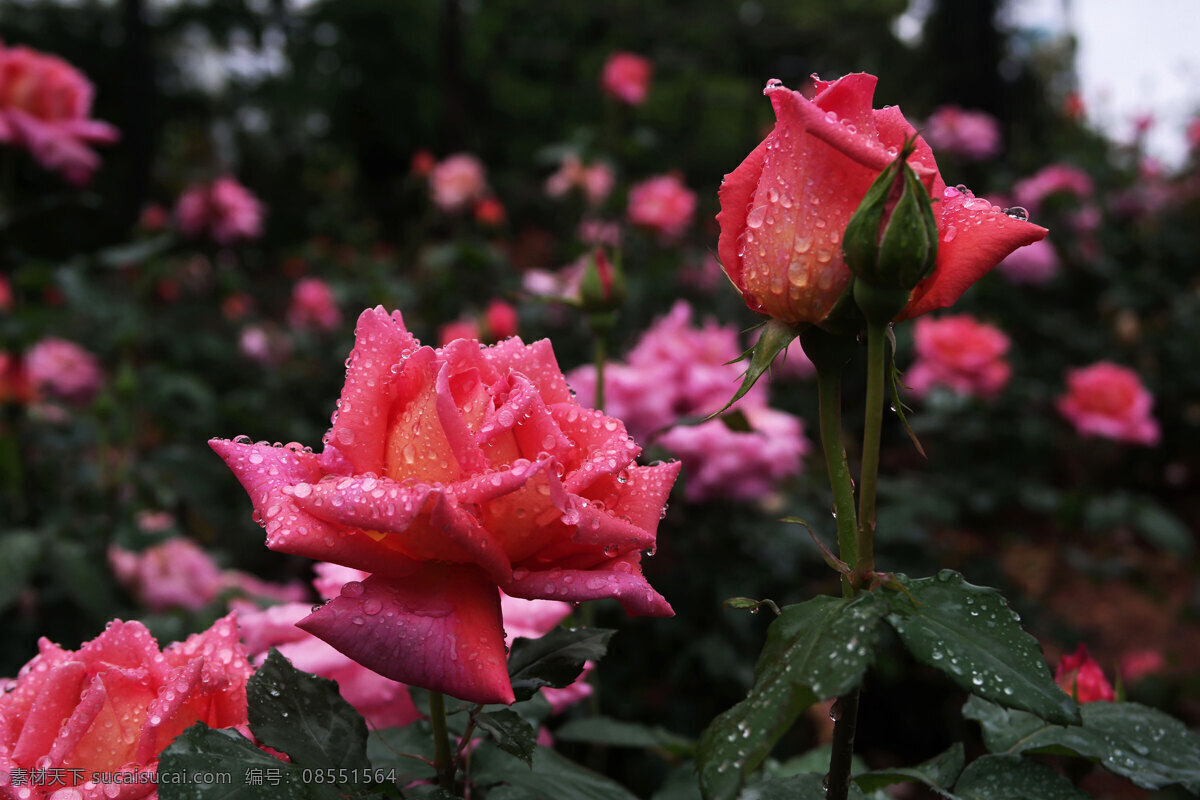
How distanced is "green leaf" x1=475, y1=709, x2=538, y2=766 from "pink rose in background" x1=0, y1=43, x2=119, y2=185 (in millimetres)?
1466

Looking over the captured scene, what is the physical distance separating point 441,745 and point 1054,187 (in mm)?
3562

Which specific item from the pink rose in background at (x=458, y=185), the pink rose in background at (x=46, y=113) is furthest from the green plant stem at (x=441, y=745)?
the pink rose in background at (x=458, y=185)

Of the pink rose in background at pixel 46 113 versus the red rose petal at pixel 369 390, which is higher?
the pink rose in background at pixel 46 113

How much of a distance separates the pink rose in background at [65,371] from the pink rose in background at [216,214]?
25.0 inches

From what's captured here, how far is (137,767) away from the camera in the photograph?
1.32 feet

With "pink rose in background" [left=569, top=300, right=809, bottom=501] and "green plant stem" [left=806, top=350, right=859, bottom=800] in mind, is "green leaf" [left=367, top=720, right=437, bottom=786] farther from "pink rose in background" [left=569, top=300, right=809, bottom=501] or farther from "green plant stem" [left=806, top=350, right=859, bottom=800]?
"pink rose in background" [left=569, top=300, right=809, bottom=501]

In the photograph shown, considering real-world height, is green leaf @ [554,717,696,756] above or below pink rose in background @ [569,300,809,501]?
below

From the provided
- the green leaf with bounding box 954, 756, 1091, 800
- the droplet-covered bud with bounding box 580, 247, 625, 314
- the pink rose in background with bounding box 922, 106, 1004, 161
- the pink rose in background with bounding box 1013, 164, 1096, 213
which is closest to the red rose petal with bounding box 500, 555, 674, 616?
the green leaf with bounding box 954, 756, 1091, 800

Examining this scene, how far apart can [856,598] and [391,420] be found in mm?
235

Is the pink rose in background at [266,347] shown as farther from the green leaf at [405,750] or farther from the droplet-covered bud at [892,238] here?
the droplet-covered bud at [892,238]

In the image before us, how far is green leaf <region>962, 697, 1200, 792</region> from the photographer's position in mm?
442

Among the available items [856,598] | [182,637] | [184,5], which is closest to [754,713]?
[856,598]

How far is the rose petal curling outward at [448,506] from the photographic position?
357 millimetres

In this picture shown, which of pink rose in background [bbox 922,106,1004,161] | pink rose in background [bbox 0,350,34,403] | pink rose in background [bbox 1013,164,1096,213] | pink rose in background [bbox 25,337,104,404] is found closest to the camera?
pink rose in background [bbox 0,350,34,403]
